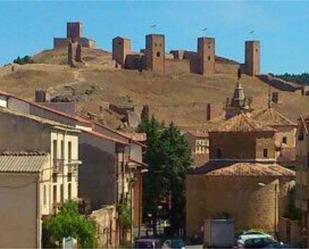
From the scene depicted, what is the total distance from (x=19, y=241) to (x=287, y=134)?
60.7 m

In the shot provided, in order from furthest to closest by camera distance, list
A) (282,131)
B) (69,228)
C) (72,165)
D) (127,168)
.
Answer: (282,131) → (127,168) → (72,165) → (69,228)

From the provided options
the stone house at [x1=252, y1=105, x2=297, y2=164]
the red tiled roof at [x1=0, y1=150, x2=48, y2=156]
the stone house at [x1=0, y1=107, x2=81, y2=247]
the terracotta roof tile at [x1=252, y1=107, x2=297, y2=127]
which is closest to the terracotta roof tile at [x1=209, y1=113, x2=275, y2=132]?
the stone house at [x1=252, y1=105, x2=297, y2=164]

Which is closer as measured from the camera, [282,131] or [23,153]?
[23,153]

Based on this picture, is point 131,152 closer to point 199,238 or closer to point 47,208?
point 199,238

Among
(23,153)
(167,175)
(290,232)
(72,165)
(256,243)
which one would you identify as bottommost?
(256,243)

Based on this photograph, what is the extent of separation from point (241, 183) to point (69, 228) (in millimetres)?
30766

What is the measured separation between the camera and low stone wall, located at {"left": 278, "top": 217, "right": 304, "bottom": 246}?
206 ft

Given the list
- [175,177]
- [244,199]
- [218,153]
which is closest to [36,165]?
[244,199]

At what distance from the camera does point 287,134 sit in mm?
99562

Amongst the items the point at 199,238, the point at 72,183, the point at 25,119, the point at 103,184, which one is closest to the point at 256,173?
the point at 199,238

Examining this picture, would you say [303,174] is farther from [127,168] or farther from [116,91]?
[116,91]

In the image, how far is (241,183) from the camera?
2881 inches

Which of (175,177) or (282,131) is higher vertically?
(282,131)

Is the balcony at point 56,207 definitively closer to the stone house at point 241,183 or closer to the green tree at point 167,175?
the stone house at point 241,183
